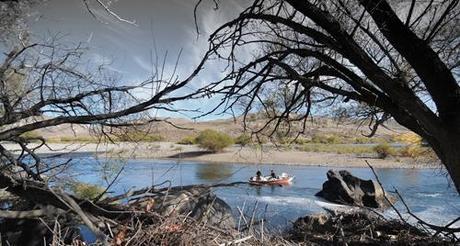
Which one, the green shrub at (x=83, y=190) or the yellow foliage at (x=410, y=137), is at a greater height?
the yellow foliage at (x=410, y=137)

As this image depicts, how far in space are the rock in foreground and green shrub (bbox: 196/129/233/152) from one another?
28.3m

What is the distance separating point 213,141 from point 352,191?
3060cm

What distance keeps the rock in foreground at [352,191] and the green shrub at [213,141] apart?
28.3m

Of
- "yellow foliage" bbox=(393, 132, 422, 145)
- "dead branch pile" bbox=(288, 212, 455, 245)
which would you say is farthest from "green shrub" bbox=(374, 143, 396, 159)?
"dead branch pile" bbox=(288, 212, 455, 245)

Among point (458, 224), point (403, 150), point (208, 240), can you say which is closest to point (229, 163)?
point (403, 150)

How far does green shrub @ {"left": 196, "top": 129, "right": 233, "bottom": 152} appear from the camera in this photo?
182 feet

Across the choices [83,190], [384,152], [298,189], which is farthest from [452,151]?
[384,152]

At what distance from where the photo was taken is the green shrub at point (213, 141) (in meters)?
55.3

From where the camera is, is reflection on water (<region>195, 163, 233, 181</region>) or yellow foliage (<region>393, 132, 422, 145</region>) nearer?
yellow foliage (<region>393, 132, 422, 145</region>)

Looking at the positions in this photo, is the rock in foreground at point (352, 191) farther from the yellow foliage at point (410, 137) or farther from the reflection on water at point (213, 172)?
the reflection on water at point (213, 172)

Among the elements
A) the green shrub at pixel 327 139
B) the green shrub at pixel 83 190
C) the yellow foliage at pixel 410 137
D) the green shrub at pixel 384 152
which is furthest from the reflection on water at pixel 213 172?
the green shrub at pixel 327 139

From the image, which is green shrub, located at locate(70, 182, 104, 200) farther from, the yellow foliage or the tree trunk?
the yellow foliage

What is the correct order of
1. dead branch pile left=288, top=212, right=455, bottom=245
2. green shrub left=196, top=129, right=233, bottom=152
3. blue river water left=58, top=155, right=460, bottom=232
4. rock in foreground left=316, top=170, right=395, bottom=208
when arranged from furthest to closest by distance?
green shrub left=196, top=129, right=233, bottom=152 → rock in foreground left=316, top=170, right=395, bottom=208 → blue river water left=58, top=155, right=460, bottom=232 → dead branch pile left=288, top=212, right=455, bottom=245

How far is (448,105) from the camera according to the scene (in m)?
5.80
